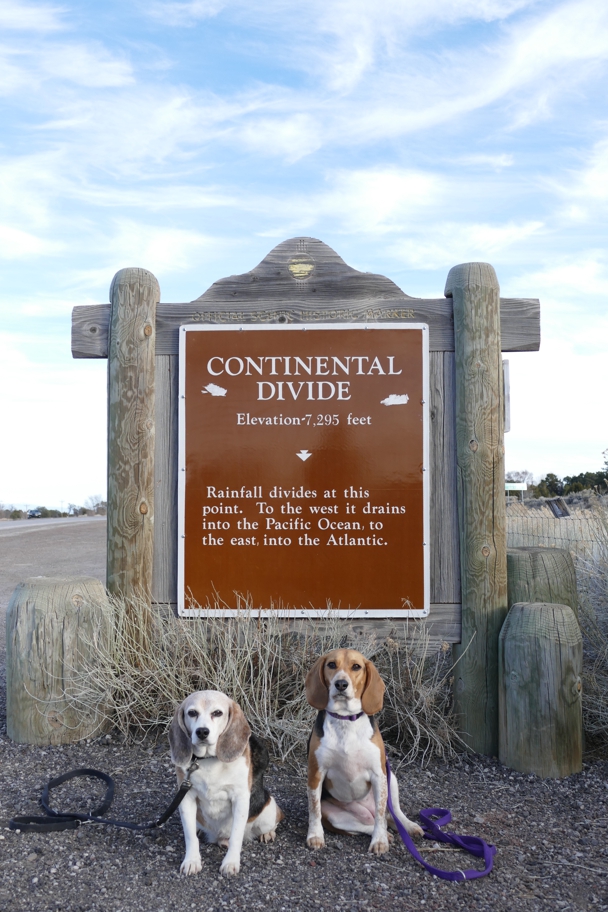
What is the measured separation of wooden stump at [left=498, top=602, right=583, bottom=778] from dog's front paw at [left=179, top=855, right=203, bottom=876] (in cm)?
219

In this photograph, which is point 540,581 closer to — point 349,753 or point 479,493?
point 479,493

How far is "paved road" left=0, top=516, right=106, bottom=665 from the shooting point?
11.7 meters

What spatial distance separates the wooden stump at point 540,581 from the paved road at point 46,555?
190 inches

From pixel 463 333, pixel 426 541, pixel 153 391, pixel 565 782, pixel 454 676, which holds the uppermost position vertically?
pixel 463 333

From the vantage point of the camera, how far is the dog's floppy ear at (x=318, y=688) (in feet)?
11.1

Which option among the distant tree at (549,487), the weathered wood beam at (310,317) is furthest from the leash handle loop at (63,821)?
the distant tree at (549,487)

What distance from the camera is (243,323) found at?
5406 mm

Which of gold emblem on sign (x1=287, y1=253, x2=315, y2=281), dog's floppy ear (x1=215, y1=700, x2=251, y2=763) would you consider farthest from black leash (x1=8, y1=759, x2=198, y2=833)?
gold emblem on sign (x1=287, y1=253, x2=315, y2=281)

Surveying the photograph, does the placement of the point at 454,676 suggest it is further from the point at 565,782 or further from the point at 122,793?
the point at 122,793

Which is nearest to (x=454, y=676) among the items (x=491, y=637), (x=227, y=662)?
(x=491, y=637)

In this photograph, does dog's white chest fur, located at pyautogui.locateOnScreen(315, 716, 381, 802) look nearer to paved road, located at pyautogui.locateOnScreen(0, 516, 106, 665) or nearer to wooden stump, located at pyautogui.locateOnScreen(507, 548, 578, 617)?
wooden stump, located at pyautogui.locateOnScreen(507, 548, 578, 617)

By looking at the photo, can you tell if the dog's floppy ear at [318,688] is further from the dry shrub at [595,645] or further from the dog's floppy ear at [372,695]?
the dry shrub at [595,645]

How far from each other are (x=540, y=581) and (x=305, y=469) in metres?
1.76

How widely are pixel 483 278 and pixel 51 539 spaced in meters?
15.9
